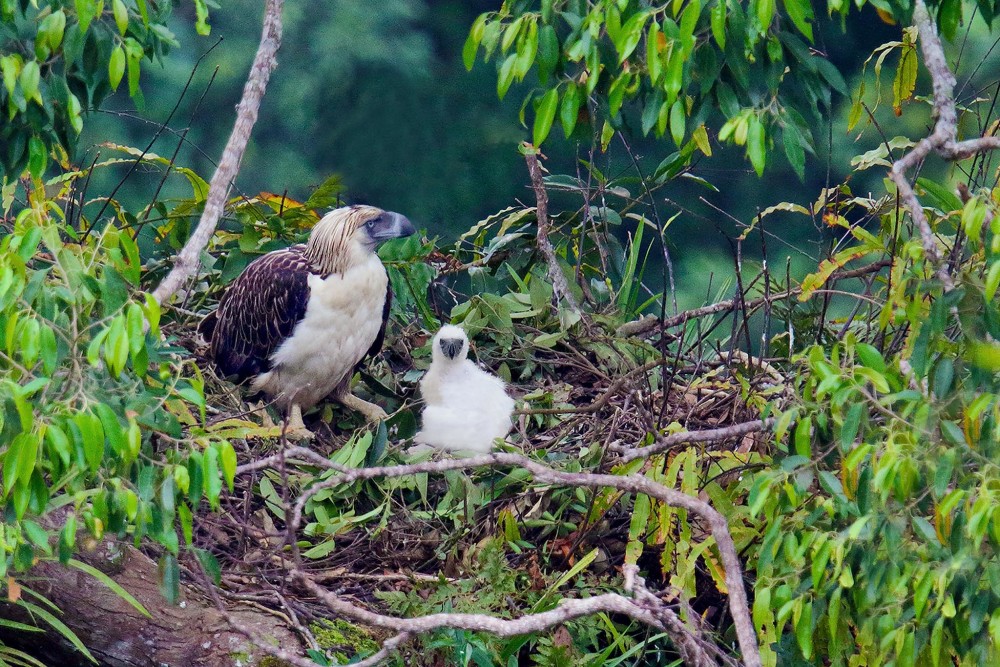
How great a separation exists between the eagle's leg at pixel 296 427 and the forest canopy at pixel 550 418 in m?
0.11

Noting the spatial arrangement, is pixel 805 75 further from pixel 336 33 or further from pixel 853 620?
pixel 336 33

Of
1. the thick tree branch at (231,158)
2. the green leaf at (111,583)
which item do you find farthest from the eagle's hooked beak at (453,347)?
the green leaf at (111,583)

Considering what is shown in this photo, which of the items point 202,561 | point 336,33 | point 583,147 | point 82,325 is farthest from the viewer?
point 583,147

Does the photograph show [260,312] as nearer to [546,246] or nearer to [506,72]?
[546,246]

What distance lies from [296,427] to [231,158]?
5.13 ft

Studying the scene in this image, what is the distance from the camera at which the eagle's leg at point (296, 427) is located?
4.48 metres

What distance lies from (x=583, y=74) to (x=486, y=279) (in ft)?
7.35

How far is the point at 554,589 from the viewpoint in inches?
133

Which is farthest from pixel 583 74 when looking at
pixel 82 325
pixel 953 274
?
pixel 82 325

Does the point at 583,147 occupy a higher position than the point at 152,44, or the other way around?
the point at 152,44

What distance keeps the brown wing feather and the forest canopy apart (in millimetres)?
143

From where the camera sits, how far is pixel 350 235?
4590 mm

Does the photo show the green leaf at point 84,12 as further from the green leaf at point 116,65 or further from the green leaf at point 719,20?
the green leaf at point 719,20

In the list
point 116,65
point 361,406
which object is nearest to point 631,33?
point 116,65
